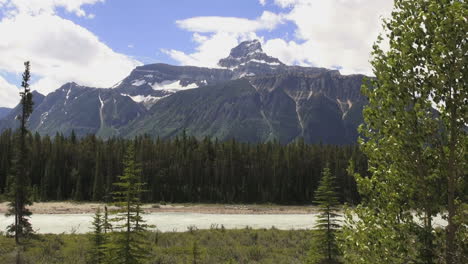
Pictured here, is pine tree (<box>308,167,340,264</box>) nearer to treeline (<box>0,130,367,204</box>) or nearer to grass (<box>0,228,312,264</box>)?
grass (<box>0,228,312,264</box>)

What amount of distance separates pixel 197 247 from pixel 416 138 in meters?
24.5

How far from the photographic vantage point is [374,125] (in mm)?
9156

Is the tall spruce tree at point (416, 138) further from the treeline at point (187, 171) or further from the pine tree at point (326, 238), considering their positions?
the treeline at point (187, 171)

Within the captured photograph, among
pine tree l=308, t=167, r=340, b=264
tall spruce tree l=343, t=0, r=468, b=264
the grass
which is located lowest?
the grass

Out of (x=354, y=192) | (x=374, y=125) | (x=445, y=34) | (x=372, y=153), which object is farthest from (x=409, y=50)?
(x=354, y=192)

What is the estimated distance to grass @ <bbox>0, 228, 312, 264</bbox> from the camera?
29.0m

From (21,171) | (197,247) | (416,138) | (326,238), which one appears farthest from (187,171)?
(416,138)

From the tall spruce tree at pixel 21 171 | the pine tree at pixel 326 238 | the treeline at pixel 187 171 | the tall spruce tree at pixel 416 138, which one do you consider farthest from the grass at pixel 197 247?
the treeline at pixel 187 171

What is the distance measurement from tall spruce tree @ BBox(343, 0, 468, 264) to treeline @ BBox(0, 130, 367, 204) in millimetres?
94583

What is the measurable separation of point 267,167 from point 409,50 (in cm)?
10756

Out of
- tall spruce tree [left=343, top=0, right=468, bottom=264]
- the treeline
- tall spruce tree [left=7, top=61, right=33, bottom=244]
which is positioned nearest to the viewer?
tall spruce tree [left=343, top=0, right=468, bottom=264]

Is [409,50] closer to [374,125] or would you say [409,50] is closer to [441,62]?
[441,62]

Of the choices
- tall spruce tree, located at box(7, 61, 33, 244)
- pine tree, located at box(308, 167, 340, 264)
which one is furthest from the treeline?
pine tree, located at box(308, 167, 340, 264)

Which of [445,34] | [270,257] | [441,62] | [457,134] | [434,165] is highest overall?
[445,34]
